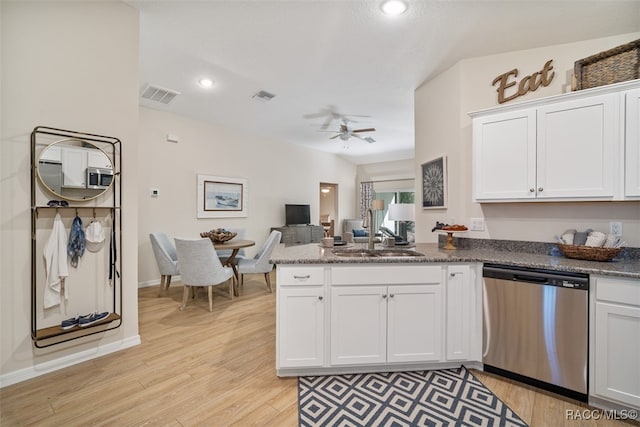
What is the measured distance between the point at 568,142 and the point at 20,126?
393cm

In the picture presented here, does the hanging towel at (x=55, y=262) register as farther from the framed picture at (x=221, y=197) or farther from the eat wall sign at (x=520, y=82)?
the eat wall sign at (x=520, y=82)

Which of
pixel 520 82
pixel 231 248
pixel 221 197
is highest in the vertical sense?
pixel 520 82

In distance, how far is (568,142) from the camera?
6.63 ft

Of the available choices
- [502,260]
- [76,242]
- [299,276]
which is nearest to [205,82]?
[76,242]

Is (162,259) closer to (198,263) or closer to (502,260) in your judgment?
(198,263)

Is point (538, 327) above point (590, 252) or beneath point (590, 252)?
beneath

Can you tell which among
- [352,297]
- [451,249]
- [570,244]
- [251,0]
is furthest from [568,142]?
[251,0]

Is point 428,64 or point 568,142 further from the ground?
point 428,64

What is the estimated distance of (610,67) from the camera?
1.96 meters

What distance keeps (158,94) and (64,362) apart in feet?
10.8

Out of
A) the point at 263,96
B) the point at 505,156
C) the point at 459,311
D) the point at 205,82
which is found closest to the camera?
the point at 459,311

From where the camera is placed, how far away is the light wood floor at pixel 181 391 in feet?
5.30

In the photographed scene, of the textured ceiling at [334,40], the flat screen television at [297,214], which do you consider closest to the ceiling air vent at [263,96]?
the textured ceiling at [334,40]

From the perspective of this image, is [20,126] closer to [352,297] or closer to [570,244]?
[352,297]
